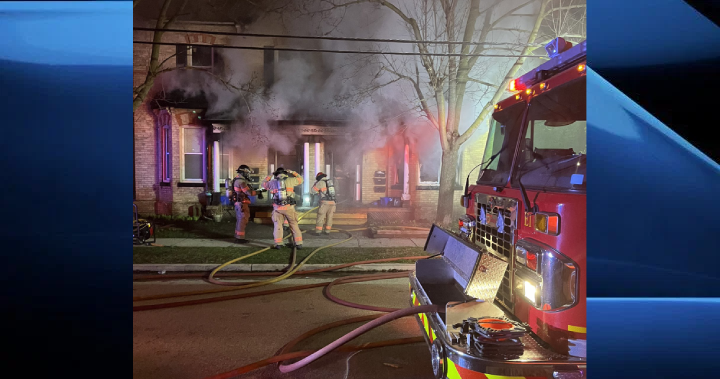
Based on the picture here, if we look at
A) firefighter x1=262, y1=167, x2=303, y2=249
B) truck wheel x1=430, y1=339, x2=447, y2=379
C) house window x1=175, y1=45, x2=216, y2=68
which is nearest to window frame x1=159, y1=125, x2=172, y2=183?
house window x1=175, y1=45, x2=216, y2=68

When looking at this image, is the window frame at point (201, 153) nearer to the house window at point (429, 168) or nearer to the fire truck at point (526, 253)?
the house window at point (429, 168)

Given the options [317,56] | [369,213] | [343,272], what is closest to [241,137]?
[317,56]

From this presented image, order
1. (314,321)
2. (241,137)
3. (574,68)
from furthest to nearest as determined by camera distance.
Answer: (241,137) → (314,321) → (574,68)

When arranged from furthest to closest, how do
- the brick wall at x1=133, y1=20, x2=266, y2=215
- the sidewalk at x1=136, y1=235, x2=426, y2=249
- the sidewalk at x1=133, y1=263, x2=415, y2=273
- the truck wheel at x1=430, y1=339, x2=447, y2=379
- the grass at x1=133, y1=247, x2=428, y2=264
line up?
the brick wall at x1=133, y1=20, x2=266, y2=215
the sidewalk at x1=136, y1=235, x2=426, y2=249
the grass at x1=133, y1=247, x2=428, y2=264
the sidewalk at x1=133, y1=263, x2=415, y2=273
the truck wheel at x1=430, y1=339, x2=447, y2=379

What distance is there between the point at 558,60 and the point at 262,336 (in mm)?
3516

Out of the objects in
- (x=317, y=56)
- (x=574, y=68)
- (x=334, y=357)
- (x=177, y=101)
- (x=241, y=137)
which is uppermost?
(x=317, y=56)

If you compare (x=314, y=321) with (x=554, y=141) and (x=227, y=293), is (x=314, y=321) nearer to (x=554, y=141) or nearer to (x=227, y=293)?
(x=227, y=293)

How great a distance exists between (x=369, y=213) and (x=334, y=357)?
30.5 ft

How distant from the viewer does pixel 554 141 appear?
365cm

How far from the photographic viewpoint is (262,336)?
4020 millimetres

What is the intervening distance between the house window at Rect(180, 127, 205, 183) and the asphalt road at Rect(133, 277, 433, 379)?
8770 millimetres

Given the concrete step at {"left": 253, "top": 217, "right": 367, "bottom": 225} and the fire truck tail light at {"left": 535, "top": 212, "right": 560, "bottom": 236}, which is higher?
the fire truck tail light at {"left": 535, "top": 212, "right": 560, "bottom": 236}

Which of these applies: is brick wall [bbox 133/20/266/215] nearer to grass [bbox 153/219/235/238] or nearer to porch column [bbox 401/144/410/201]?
grass [bbox 153/219/235/238]

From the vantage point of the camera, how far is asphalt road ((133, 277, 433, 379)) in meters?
3.34
